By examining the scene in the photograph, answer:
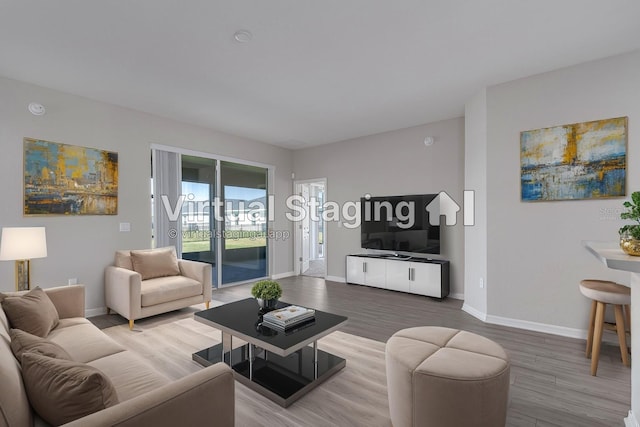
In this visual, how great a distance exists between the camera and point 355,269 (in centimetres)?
545

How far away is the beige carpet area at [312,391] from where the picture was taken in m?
1.88

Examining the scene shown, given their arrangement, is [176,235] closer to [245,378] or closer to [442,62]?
[245,378]

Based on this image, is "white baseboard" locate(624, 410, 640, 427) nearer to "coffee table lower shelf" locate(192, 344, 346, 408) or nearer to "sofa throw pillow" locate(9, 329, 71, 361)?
"coffee table lower shelf" locate(192, 344, 346, 408)

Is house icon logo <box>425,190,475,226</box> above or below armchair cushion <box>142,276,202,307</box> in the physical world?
above

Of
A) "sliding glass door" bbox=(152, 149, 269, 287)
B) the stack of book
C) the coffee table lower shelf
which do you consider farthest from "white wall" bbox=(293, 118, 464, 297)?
the stack of book

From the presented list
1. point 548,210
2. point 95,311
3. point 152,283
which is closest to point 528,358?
point 548,210

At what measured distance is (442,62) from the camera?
9.75 ft

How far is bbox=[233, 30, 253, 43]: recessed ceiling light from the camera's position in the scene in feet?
8.06

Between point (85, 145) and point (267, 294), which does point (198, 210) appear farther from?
point (267, 294)

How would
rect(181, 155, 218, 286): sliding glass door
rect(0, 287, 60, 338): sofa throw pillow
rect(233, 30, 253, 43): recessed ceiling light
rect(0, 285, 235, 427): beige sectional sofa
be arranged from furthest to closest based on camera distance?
rect(181, 155, 218, 286): sliding glass door < rect(233, 30, 253, 43): recessed ceiling light < rect(0, 287, 60, 338): sofa throw pillow < rect(0, 285, 235, 427): beige sectional sofa

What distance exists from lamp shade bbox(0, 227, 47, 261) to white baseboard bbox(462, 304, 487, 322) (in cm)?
475

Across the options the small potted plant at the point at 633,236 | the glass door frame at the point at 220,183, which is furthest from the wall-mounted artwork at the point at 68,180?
the small potted plant at the point at 633,236

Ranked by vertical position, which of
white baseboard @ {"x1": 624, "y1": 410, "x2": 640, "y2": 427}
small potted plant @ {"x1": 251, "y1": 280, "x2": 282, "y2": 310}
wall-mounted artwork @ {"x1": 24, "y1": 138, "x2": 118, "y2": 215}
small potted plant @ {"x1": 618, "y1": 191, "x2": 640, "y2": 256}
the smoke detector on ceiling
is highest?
the smoke detector on ceiling

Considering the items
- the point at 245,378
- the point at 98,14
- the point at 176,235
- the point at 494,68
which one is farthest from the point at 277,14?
the point at 176,235
